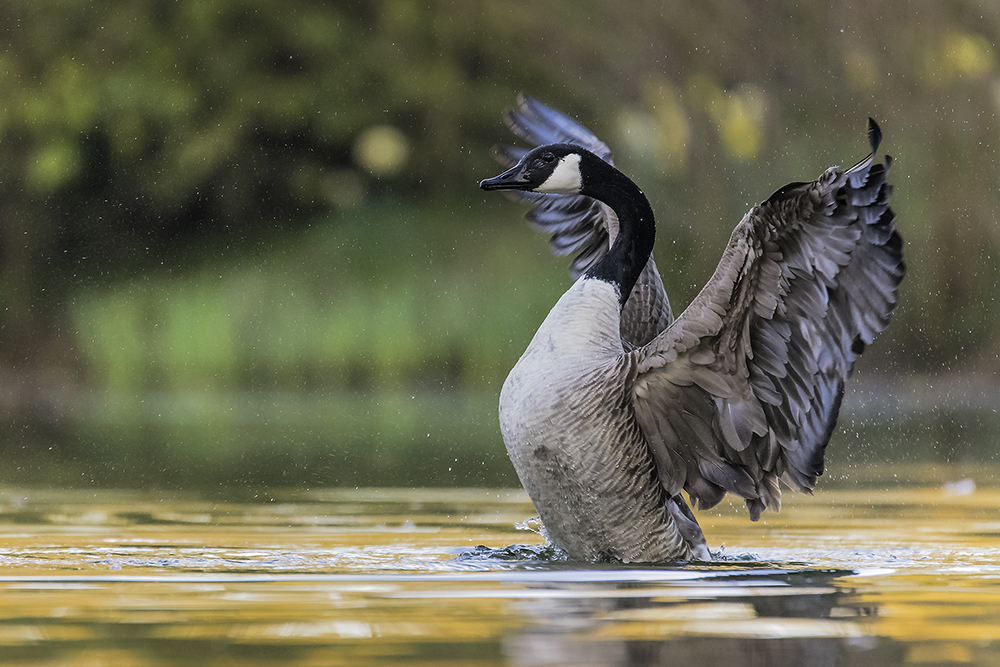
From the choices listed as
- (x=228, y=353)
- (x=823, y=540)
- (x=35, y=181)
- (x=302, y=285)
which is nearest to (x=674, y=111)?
(x=302, y=285)

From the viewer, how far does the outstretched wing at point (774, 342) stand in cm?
602

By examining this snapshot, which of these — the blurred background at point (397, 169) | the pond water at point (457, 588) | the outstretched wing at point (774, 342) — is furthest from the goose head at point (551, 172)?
the blurred background at point (397, 169)

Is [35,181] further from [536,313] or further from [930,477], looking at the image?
[930,477]

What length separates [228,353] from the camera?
28.4m

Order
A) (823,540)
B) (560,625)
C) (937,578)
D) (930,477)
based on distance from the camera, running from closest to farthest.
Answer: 1. (560,625)
2. (937,578)
3. (823,540)
4. (930,477)

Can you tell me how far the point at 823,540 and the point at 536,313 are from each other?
70.6 ft

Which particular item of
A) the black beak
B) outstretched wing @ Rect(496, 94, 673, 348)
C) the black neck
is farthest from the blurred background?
the black neck

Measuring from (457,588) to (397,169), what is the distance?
30.6 m

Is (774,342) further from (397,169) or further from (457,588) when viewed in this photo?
(397,169)

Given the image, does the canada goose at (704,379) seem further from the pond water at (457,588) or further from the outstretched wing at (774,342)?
the pond water at (457,588)

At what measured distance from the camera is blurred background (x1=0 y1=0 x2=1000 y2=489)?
90.4ft

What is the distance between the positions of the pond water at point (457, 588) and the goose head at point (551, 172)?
170cm

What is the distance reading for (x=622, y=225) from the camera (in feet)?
23.7

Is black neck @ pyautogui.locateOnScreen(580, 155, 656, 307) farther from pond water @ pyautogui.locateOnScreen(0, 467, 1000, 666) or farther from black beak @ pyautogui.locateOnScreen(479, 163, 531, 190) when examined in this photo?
pond water @ pyautogui.locateOnScreen(0, 467, 1000, 666)
